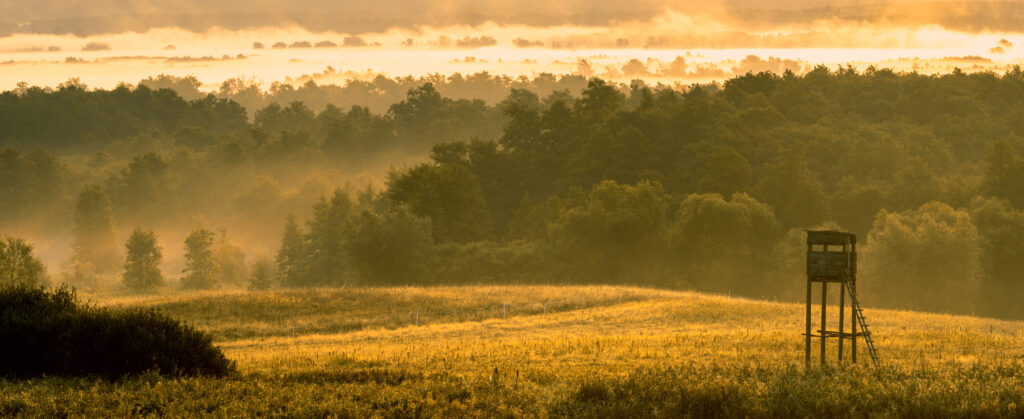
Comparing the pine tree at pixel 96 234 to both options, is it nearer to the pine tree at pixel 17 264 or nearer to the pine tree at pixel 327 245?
the pine tree at pixel 327 245

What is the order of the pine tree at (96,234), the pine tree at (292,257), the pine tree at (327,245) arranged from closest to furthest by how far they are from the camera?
the pine tree at (327,245), the pine tree at (292,257), the pine tree at (96,234)

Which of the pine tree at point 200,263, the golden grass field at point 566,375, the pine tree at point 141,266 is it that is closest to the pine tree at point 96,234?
the pine tree at point 200,263

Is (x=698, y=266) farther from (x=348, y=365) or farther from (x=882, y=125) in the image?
(x=348, y=365)

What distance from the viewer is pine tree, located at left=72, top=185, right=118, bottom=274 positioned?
157875 mm

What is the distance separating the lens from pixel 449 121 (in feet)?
621

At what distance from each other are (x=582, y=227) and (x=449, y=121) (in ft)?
315

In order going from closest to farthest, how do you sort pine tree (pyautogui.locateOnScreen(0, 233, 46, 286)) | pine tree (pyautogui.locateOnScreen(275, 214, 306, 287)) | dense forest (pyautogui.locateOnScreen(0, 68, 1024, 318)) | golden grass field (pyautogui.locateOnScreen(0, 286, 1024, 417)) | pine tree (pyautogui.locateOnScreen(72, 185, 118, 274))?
golden grass field (pyautogui.locateOnScreen(0, 286, 1024, 417))
pine tree (pyautogui.locateOnScreen(0, 233, 46, 286))
dense forest (pyautogui.locateOnScreen(0, 68, 1024, 318))
pine tree (pyautogui.locateOnScreen(275, 214, 306, 287))
pine tree (pyautogui.locateOnScreen(72, 185, 118, 274))

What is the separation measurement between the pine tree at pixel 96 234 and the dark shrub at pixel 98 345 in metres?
144

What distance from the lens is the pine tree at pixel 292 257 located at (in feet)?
385

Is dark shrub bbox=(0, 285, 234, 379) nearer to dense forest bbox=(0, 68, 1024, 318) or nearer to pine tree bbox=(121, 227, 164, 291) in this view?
dense forest bbox=(0, 68, 1024, 318)

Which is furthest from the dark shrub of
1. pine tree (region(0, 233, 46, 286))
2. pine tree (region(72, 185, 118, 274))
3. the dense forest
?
pine tree (region(72, 185, 118, 274))

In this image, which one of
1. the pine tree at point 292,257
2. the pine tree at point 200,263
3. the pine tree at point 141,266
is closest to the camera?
the pine tree at point 292,257

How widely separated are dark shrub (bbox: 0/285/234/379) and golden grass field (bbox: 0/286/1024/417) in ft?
3.64

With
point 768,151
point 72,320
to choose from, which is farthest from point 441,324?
point 768,151
